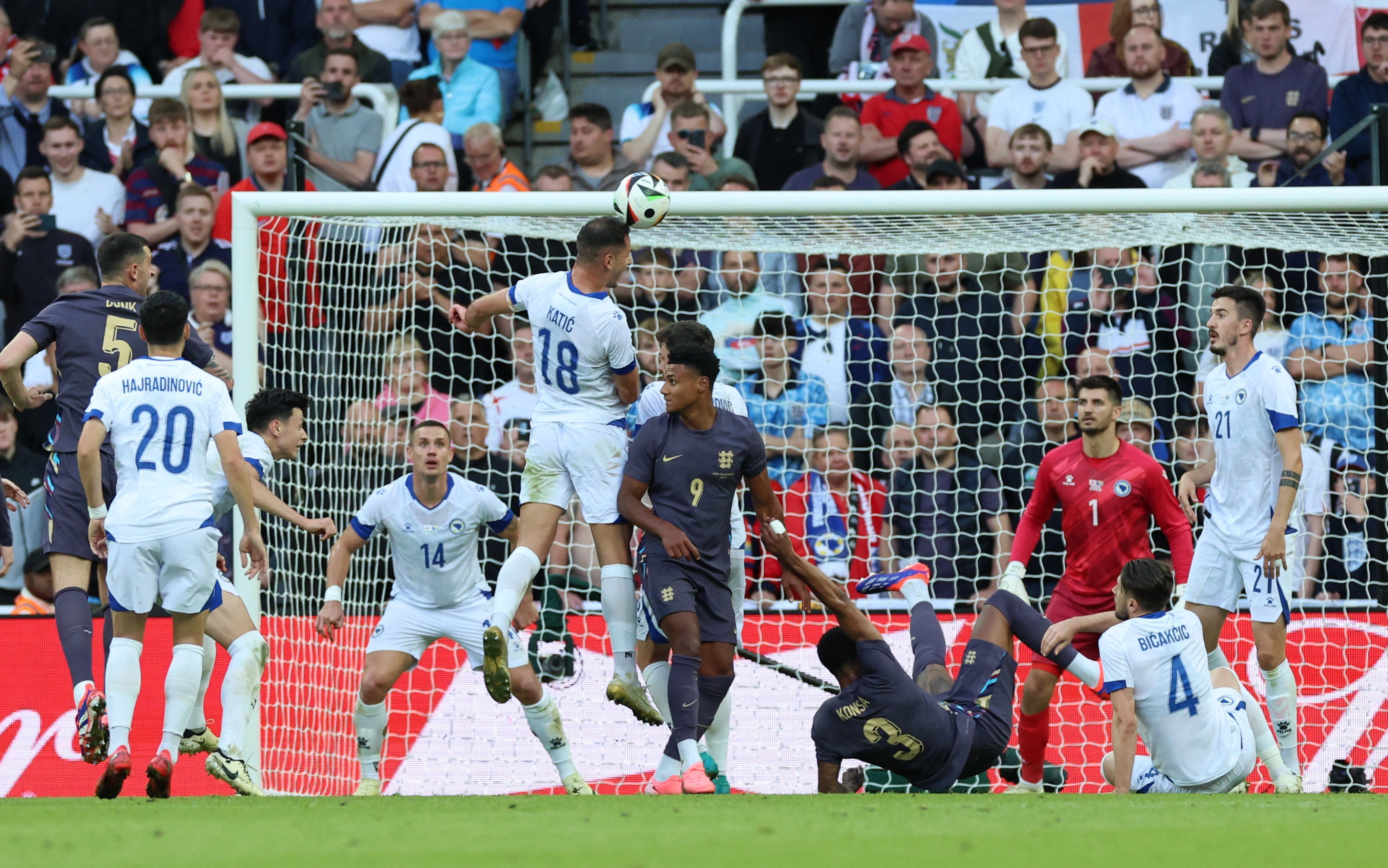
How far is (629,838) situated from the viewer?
15.0ft

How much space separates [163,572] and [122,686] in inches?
18.2

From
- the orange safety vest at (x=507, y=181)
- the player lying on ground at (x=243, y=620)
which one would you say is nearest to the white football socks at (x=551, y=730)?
the player lying on ground at (x=243, y=620)

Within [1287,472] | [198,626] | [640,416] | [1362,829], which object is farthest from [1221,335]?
[198,626]

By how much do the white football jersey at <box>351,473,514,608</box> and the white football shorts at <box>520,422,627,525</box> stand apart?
2.62 feet

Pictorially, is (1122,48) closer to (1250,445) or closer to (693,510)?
(1250,445)

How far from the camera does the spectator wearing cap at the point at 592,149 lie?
10977 mm

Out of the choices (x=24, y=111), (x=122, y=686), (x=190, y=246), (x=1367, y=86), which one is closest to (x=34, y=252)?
(x=190, y=246)

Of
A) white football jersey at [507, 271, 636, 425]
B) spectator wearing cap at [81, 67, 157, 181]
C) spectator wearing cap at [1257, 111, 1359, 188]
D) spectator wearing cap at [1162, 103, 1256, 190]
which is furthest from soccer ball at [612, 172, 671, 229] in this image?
spectator wearing cap at [81, 67, 157, 181]

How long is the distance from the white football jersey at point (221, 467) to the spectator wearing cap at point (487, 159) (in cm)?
401

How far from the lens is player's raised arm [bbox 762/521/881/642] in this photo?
6781 millimetres

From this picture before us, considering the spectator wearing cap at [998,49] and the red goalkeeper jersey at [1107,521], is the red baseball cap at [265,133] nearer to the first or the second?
the spectator wearing cap at [998,49]

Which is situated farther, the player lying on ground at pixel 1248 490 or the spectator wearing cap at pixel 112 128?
the spectator wearing cap at pixel 112 128

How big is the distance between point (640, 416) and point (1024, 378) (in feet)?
9.82

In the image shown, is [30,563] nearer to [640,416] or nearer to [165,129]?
[165,129]
